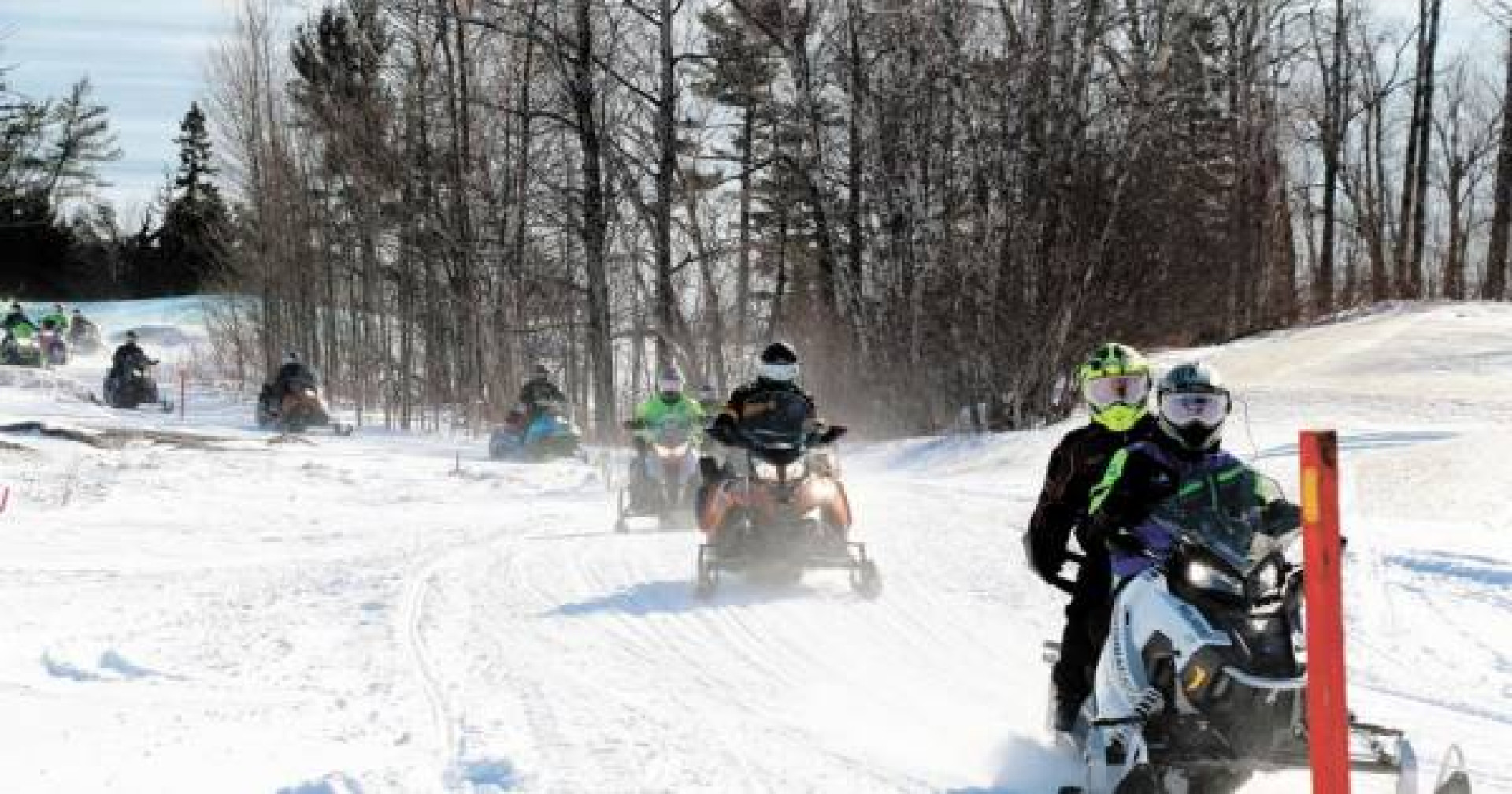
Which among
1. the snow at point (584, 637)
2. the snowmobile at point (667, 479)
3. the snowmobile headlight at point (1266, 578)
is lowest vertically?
the snow at point (584, 637)

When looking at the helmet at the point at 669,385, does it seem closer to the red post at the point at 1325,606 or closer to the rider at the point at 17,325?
the red post at the point at 1325,606

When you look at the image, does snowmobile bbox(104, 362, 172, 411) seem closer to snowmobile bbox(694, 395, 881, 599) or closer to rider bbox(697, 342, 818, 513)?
rider bbox(697, 342, 818, 513)

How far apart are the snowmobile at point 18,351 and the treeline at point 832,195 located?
27.1 ft

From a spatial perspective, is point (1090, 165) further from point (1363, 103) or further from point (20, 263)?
point (20, 263)

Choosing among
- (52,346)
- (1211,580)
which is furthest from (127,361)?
(1211,580)

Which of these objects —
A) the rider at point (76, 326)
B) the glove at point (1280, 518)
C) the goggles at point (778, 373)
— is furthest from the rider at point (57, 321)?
the glove at point (1280, 518)

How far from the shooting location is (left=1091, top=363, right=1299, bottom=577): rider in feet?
16.7

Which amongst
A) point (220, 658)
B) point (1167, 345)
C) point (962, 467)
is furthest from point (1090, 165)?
point (220, 658)

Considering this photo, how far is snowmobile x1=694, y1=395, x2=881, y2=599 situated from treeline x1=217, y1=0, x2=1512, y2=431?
1295 cm

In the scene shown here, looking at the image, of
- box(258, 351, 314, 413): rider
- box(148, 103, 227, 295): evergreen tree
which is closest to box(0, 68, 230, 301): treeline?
box(148, 103, 227, 295): evergreen tree

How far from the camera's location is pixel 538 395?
76.1ft

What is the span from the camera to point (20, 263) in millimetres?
65750

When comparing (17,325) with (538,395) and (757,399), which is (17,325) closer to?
(538,395)

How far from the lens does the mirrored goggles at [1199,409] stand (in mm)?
5133
